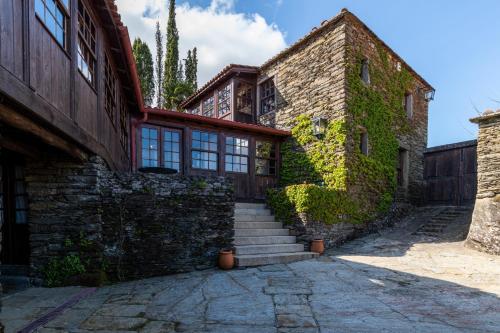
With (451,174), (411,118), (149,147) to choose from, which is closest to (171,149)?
(149,147)

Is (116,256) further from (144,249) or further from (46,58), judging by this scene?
(46,58)

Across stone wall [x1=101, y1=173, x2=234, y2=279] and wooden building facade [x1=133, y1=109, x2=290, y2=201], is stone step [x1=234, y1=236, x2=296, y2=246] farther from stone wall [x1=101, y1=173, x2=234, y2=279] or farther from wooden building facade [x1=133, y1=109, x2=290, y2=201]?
wooden building facade [x1=133, y1=109, x2=290, y2=201]

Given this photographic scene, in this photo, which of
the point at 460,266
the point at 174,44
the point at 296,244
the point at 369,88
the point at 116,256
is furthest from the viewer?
the point at 174,44

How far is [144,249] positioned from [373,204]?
7.12 metres

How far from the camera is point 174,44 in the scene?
21.6 metres

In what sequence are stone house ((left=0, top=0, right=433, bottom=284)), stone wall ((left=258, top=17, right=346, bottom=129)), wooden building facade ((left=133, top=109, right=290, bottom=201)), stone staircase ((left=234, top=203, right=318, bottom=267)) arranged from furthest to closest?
stone wall ((left=258, top=17, right=346, bottom=129)), wooden building facade ((left=133, top=109, right=290, bottom=201)), stone staircase ((left=234, top=203, right=318, bottom=267)), stone house ((left=0, top=0, right=433, bottom=284))

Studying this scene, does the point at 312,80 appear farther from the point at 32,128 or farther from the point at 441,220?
the point at 32,128

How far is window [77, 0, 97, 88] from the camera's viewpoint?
4.59 m

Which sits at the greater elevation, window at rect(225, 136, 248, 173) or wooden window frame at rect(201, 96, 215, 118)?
wooden window frame at rect(201, 96, 215, 118)

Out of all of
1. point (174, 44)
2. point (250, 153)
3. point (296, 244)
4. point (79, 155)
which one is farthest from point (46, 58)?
point (174, 44)

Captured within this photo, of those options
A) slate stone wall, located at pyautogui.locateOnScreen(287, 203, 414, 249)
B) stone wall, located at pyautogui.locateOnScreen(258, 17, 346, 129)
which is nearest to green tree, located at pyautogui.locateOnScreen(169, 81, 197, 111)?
stone wall, located at pyautogui.locateOnScreen(258, 17, 346, 129)

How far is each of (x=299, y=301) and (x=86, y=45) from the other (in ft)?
16.9

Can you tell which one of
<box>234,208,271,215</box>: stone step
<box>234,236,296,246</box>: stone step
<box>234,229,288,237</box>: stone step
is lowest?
<box>234,236,296,246</box>: stone step

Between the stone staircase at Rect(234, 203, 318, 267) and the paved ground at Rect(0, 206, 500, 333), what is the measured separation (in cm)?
36
